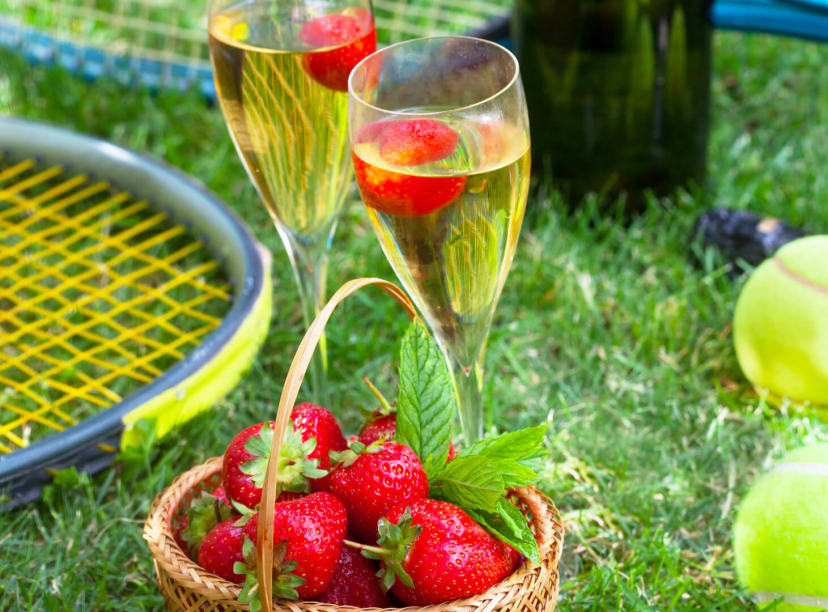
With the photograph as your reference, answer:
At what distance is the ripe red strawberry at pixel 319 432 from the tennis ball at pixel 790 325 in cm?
63

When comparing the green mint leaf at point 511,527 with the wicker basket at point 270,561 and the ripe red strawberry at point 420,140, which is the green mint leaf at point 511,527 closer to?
the wicker basket at point 270,561

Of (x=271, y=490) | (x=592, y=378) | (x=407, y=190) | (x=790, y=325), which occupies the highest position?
(x=407, y=190)

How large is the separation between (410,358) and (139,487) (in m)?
0.47

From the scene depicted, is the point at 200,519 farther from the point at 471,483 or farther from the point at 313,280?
the point at 313,280

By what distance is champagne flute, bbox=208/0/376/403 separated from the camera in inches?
39.5

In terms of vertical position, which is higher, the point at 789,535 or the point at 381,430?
→ the point at 381,430

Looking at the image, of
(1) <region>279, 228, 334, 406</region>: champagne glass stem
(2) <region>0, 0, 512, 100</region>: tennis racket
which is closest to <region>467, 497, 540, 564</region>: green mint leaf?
(1) <region>279, 228, 334, 406</region>: champagne glass stem

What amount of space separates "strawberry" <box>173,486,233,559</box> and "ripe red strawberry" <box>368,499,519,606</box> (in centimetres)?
16

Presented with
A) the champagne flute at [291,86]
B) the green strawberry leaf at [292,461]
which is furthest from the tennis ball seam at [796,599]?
the champagne flute at [291,86]

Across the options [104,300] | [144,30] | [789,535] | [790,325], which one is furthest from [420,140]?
[144,30]

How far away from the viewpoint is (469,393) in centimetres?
102

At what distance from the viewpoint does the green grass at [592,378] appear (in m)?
1.13

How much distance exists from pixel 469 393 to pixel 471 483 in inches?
6.4

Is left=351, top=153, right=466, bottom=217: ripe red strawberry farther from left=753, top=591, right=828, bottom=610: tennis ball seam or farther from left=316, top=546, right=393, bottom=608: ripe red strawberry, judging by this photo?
left=753, top=591, right=828, bottom=610: tennis ball seam
